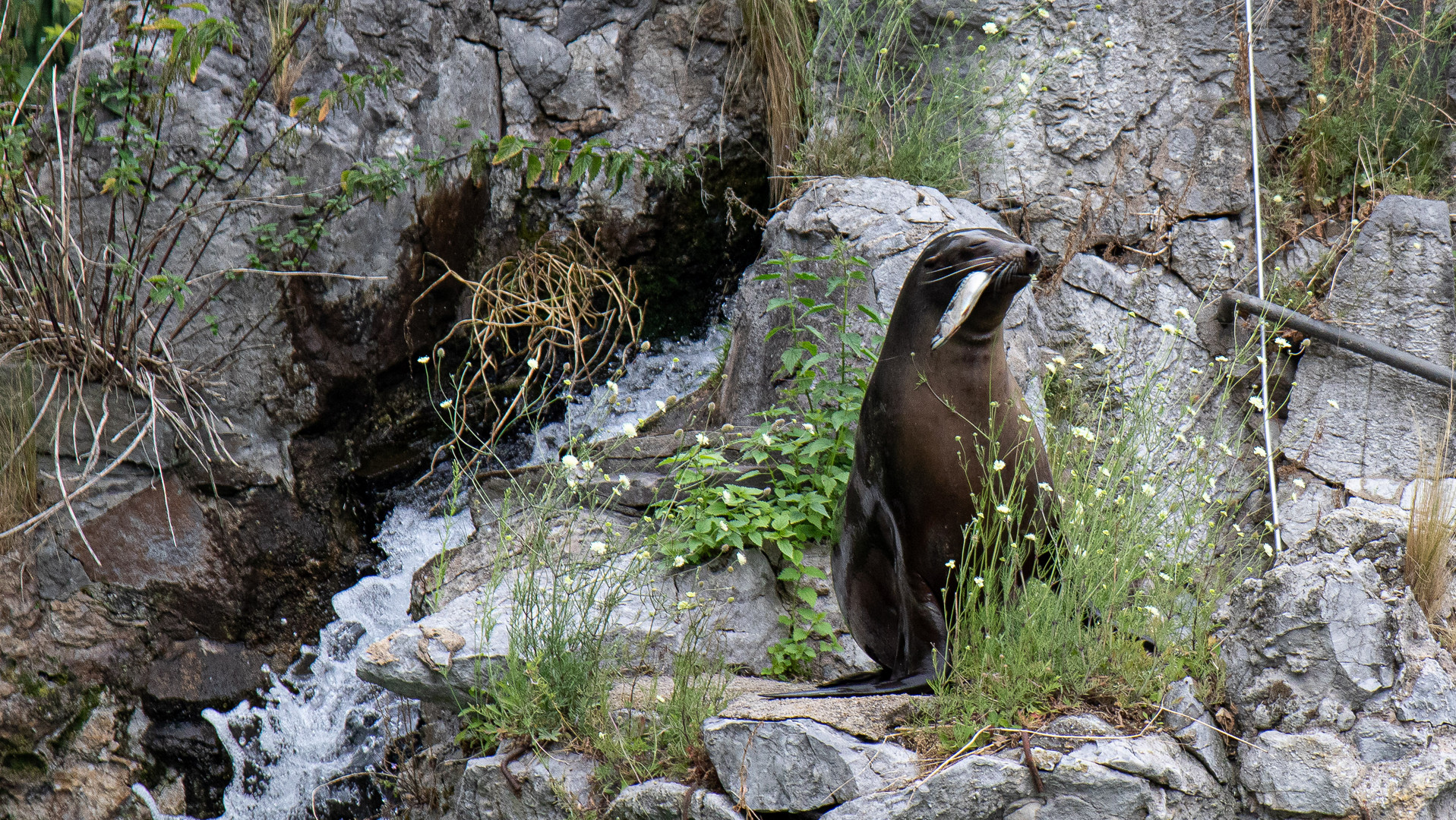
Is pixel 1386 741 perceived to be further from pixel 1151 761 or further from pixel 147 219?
pixel 147 219

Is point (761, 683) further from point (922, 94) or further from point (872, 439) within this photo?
point (922, 94)

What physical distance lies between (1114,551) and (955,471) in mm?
474

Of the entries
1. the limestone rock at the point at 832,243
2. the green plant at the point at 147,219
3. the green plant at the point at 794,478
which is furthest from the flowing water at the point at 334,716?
the green plant at the point at 147,219

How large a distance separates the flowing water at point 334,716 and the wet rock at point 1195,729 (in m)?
2.10

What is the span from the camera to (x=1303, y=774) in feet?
8.73

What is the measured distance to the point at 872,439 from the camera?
3199 millimetres

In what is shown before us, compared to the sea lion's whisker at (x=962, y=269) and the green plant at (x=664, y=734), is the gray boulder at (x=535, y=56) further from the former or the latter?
the green plant at (x=664, y=734)

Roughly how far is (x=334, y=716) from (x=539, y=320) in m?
2.00

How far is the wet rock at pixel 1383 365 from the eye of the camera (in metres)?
4.79

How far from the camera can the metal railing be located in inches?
184

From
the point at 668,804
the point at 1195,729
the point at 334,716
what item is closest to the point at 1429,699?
the point at 1195,729

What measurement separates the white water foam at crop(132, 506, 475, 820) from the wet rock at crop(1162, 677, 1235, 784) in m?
2.62

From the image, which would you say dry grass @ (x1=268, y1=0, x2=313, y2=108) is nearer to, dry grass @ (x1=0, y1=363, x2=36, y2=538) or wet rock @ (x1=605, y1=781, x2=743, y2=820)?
dry grass @ (x1=0, y1=363, x2=36, y2=538)

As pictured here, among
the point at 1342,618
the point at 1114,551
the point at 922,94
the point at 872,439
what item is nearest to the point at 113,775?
the point at 872,439
